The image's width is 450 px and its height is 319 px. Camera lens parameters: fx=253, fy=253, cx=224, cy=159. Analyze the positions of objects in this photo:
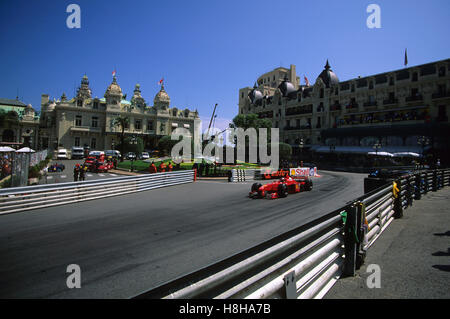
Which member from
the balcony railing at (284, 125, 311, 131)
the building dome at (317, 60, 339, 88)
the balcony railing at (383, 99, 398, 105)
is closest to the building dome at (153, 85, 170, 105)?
the balcony railing at (284, 125, 311, 131)

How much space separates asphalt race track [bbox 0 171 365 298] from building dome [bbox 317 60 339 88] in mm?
45239

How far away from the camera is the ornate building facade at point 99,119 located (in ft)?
184

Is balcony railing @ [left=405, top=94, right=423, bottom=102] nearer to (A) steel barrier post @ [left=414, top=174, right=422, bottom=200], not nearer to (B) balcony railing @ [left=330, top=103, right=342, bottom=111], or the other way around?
(B) balcony railing @ [left=330, top=103, right=342, bottom=111]

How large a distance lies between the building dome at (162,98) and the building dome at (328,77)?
3814cm

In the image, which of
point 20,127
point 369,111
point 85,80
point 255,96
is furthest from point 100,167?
point 85,80

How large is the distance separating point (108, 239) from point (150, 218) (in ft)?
7.30

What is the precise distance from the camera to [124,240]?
6305mm

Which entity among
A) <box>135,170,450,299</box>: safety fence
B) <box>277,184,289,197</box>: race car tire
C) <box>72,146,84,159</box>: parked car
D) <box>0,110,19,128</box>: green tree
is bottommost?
<box>277,184,289,197</box>: race car tire

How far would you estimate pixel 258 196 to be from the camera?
1274 centimetres

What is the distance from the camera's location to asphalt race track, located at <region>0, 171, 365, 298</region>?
168 inches

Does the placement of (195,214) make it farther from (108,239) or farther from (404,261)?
(404,261)

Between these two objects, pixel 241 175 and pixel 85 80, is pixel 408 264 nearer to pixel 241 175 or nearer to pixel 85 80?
pixel 241 175

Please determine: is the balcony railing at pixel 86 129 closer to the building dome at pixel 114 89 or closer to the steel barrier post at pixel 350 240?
the building dome at pixel 114 89

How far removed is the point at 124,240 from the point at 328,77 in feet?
175
